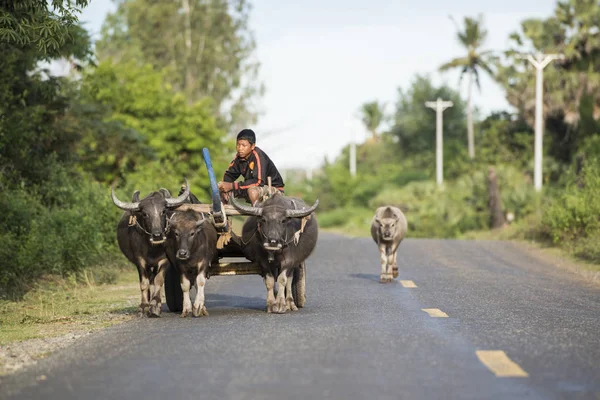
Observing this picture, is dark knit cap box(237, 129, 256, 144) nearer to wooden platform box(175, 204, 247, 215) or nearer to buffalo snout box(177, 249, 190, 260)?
wooden platform box(175, 204, 247, 215)

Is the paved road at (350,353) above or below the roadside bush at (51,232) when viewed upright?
below

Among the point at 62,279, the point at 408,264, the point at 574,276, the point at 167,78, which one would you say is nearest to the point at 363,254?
the point at 408,264

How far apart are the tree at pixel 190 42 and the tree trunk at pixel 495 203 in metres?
20.6

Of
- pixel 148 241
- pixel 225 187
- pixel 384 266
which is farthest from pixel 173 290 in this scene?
pixel 384 266

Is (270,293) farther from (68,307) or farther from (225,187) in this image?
(68,307)

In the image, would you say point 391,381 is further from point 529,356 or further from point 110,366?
point 110,366

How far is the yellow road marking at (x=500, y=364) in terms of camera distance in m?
8.20

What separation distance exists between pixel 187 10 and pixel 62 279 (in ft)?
128

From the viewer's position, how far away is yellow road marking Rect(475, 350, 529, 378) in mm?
8195

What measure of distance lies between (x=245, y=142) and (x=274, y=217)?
65.1 inches

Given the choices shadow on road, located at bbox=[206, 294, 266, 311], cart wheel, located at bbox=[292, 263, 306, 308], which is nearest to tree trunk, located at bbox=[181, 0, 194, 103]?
shadow on road, located at bbox=[206, 294, 266, 311]

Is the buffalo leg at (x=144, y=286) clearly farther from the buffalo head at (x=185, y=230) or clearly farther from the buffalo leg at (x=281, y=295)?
the buffalo leg at (x=281, y=295)

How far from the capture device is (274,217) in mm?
12875

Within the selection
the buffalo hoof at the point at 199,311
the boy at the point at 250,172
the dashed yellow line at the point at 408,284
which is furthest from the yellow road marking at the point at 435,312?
the dashed yellow line at the point at 408,284
